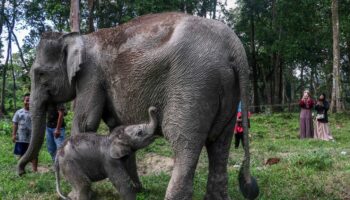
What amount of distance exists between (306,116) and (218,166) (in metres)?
9.57

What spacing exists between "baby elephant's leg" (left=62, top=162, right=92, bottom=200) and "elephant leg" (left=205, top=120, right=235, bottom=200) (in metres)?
1.26

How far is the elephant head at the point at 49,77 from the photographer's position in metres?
5.63

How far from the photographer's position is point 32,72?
587 centimetres

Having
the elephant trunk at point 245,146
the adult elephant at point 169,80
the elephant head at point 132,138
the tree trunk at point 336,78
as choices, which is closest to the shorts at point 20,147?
the adult elephant at point 169,80

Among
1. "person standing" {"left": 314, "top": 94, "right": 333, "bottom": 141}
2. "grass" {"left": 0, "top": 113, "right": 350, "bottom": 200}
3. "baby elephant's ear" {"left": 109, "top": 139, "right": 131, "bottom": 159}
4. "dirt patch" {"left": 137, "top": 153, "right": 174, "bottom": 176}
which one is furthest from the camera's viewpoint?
"person standing" {"left": 314, "top": 94, "right": 333, "bottom": 141}

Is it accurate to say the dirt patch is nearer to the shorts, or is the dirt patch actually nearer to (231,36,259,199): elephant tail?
the shorts

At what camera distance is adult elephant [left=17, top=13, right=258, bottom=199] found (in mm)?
4727

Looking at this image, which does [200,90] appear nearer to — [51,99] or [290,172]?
[51,99]

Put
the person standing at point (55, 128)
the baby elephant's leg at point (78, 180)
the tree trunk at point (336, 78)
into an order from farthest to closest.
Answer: the tree trunk at point (336, 78) → the person standing at point (55, 128) → the baby elephant's leg at point (78, 180)

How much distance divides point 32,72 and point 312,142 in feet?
28.4

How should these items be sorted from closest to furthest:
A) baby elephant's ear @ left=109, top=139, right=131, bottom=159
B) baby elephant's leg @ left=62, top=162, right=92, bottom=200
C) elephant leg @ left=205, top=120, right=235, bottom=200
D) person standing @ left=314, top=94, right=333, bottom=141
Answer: baby elephant's ear @ left=109, top=139, right=131, bottom=159, baby elephant's leg @ left=62, top=162, right=92, bottom=200, elephant leg @ left=205, top=120, right=235, bottom=200, person standing @ left=314, top=94, right=333, bottom=141

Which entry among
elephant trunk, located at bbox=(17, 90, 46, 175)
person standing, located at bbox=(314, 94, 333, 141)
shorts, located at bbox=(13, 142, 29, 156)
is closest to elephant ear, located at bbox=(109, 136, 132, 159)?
elephant trunk, located at bbox=(17, 90, 46, 175)

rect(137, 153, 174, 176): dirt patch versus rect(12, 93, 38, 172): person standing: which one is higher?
rect(12, 93, 38, 172): person standing

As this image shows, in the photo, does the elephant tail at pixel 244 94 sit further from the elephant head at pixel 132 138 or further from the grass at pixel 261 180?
the grass at pixel 261 180
